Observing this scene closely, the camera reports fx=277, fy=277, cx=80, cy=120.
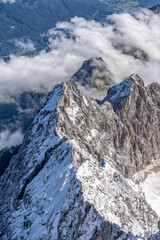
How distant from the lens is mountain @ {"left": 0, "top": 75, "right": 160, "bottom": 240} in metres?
50.0

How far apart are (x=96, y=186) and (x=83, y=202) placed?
24.0 feet

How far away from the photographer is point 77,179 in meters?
A: 55.1

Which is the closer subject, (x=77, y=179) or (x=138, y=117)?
(x=77, y=179)

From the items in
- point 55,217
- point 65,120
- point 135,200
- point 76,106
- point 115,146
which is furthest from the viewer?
point 115,146

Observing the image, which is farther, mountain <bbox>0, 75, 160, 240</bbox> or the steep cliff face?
the steep cliff face

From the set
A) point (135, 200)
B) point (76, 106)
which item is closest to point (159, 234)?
point (135, 200)

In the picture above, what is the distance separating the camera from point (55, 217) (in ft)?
172

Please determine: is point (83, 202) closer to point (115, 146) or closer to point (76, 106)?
point (76, 106)

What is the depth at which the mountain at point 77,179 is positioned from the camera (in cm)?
4997

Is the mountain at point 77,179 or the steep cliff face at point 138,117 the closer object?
the mountain at point 77,179

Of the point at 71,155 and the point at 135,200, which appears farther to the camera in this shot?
the point at 71,155

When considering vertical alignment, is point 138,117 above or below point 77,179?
above

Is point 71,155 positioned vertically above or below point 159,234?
above

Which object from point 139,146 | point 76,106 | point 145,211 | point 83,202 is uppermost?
point 76,106
